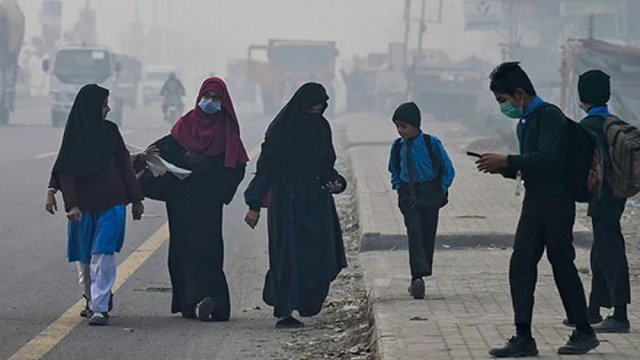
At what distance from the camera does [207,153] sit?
32.6 ft

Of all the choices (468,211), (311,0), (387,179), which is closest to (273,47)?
(387,179)

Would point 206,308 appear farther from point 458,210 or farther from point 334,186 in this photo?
point 458,210

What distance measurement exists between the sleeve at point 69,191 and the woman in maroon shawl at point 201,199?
741mm

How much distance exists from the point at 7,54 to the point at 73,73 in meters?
2.10

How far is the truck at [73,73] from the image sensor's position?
1614 inches

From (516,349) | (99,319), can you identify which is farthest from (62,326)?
(516,349)

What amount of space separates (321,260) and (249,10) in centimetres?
14052

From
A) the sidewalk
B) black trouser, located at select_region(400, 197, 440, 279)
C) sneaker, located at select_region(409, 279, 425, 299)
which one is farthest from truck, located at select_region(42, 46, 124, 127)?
sneaker, located at select_region(409, 279, 425, 299)

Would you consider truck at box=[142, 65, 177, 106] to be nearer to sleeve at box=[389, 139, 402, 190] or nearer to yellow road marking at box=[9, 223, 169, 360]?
yellow road marking at box=[9, 223, 169, 360]

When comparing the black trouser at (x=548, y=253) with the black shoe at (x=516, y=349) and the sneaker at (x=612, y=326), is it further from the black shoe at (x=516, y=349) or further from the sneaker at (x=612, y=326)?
the sneaker at (x=612, y=326)

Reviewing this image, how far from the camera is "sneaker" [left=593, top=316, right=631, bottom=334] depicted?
8.14m

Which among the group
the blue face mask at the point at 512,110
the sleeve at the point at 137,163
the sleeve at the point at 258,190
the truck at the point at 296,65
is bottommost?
the truck at the point at 296,65

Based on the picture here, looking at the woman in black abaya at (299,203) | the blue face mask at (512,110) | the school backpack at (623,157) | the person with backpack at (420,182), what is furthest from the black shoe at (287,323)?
the blue face mask at (512,110)

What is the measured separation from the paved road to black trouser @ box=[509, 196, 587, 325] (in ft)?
6.02
